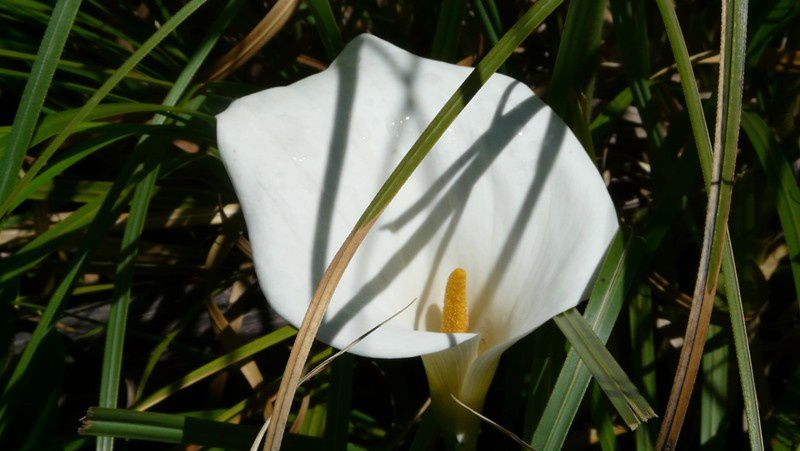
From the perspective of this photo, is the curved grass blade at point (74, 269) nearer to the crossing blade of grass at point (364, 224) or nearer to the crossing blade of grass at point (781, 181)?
the crossing blade of grass at point (364, 224)

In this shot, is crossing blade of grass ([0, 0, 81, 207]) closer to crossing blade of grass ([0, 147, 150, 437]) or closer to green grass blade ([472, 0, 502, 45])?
crossing blade of grass ([0, 147, 150, 437])

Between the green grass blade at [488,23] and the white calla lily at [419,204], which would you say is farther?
the green grass blade at [488,23]

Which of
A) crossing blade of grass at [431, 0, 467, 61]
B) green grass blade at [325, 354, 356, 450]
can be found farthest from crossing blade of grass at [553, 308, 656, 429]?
crossing blade of grass at [431, 0, 467, 61]

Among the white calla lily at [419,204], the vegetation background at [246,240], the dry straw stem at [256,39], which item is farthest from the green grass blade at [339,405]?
the dry straw stem at [256,39]

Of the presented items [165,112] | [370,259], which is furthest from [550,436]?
[165,112]

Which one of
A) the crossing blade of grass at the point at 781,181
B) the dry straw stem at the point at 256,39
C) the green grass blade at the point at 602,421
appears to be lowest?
the green grass blade at the point at 602,421
